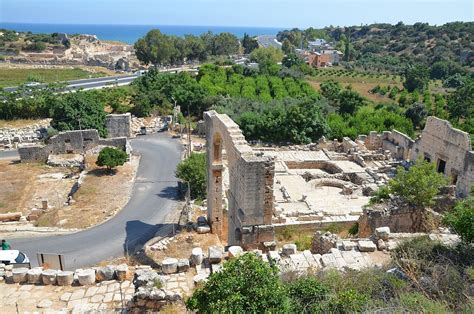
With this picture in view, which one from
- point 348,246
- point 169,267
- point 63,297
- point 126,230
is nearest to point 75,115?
point 126,230

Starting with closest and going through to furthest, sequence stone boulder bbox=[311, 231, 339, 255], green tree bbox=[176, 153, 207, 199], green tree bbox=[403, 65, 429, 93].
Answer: stone boulder bbox=[311, 231, 339, 255] → green tree bbox=[176, 153, 207, 199] → green tree bbox=[403, 65, 429, 93]

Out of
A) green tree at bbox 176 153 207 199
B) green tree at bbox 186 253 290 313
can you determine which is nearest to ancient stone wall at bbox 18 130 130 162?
green tree at bbox 176 153 207 199

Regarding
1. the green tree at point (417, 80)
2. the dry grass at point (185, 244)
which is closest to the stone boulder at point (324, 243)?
the dry grass at point (185, 244)

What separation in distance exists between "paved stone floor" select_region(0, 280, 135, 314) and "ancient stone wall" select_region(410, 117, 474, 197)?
56.8ft

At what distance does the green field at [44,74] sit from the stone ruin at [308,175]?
40.0m

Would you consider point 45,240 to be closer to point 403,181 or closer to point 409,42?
point 403,181

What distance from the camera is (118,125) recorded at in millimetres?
33062

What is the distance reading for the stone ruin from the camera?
13.2m

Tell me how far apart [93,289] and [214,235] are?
23.5 feet

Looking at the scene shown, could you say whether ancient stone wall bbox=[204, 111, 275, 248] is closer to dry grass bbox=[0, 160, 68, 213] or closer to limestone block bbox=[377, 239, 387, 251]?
limestone block bbox=[377, 239, 387, 251]

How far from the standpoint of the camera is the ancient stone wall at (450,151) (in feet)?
71.8

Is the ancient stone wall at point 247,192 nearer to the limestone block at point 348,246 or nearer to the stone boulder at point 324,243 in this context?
the stone boulder at point 324,243

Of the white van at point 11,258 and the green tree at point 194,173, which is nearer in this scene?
the white van at point 11,258

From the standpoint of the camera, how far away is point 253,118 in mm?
32312
